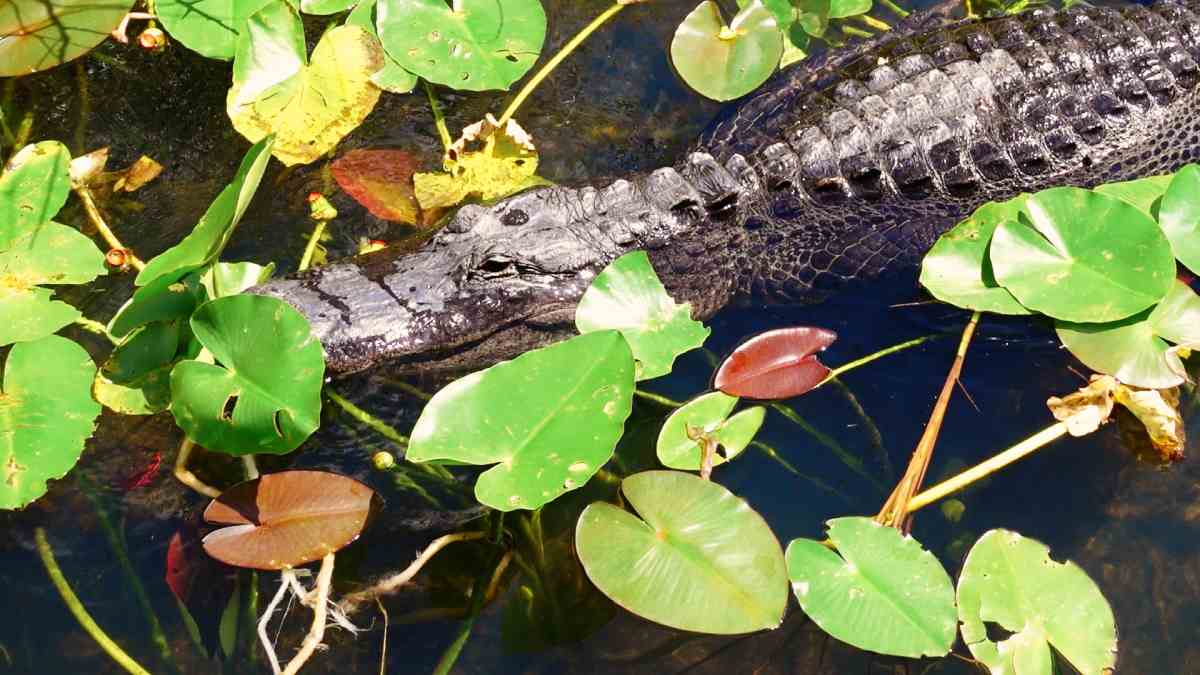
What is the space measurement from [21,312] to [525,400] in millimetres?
1376

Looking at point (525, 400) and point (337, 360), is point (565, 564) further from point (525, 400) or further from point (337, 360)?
point (337, 360)

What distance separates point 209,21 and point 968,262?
233cm

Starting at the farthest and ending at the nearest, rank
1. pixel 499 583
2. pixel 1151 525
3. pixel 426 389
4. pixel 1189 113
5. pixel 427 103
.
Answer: pixel 427 103, pixel 1189 113, pixel 426 389, pixel 1151 525, pixel 499 583

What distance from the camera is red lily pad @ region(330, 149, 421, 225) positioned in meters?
3.47

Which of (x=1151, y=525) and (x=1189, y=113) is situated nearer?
(x=1151, y=525)

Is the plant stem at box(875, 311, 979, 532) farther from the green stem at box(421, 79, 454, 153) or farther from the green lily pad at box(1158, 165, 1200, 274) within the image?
the green stem at box(421, 79, 454, 153)

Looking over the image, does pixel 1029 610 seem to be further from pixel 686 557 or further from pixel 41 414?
pixel 41 414

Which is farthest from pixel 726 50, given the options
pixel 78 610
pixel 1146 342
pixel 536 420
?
pixel 78 610

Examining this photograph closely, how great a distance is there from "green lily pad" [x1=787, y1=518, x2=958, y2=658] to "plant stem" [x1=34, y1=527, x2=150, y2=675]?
1495 mm

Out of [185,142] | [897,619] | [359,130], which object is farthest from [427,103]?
[897,619]

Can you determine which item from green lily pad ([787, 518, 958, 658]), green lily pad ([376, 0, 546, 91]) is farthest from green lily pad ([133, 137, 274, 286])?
green lily pad ([787, 518, 958, 658])

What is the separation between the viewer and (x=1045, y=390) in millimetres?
3146

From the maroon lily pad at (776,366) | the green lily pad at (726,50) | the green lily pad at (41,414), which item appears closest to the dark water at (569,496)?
the maroon lily pad at (776,366)

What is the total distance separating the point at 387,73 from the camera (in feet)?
11.6
